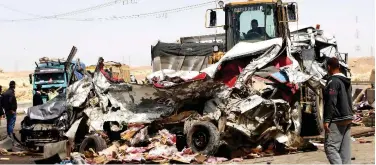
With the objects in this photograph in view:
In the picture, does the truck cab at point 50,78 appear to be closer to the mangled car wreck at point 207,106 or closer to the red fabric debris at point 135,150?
the mangled car wreck at point 207,106

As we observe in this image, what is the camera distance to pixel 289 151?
10.6 metres

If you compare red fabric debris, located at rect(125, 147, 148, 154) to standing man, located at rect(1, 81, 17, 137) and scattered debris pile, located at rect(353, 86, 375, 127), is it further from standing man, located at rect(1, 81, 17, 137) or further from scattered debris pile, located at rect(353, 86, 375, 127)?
scattered debris pile, located at rect(353, 86, 375, 127)

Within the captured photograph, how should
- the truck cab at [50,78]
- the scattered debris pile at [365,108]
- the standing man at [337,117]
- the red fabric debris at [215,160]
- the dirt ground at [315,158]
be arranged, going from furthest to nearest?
the truck cab at [50,78] < the scattered debris pile at [365,108] < the red fabric debris at [215,160] < the dirt ground at [315,158] < the standing man at [337,117]

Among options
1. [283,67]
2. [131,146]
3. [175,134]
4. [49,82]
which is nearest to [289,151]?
[283,67]

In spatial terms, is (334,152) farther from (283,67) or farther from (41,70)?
(41,70)

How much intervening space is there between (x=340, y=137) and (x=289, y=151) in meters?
3.59

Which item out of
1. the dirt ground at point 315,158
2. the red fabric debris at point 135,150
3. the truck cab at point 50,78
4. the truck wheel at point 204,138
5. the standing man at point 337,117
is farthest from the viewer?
the truck cab at point 50,78

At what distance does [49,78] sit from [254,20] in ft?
50.6

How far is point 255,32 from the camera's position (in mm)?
13758

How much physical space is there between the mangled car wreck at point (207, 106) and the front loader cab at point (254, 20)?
22.9 inches

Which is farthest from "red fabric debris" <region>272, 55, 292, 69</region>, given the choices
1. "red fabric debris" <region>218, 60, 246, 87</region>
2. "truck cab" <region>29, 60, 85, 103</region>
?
"truck cab" <region>29, 60, 85, 103</region>

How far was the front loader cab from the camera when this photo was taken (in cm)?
1335

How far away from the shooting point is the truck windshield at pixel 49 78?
1032 inches

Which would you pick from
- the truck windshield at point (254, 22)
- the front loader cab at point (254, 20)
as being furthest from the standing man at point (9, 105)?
the truck windshield at point (254, 22)
